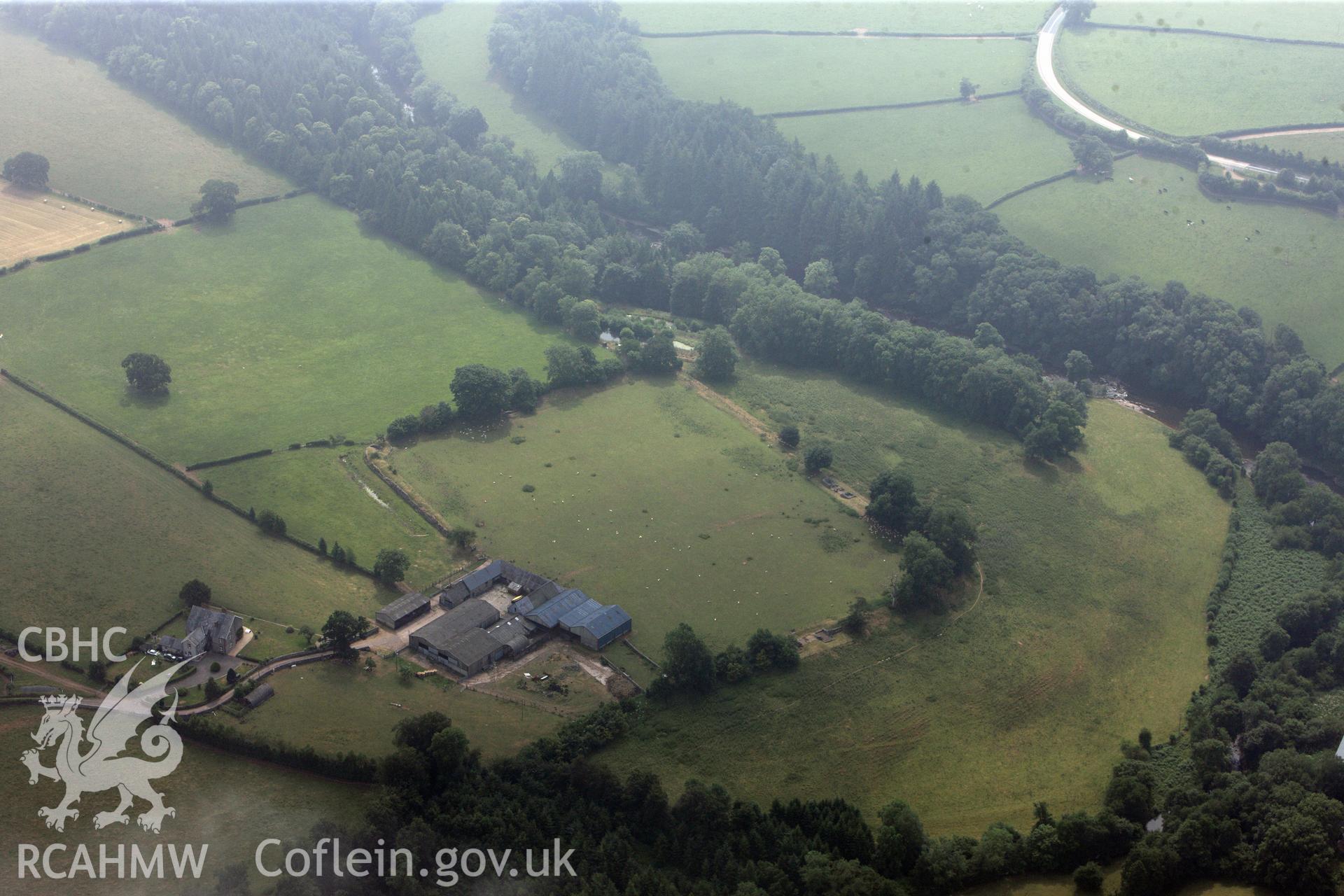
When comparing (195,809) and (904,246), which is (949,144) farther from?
(195,809)

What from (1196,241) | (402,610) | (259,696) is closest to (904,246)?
(1196,241)

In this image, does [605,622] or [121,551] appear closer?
[605,622]

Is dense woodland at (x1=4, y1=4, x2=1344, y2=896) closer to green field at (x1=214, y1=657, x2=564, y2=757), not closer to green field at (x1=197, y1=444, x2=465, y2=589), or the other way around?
green field at (x1=214, y1=657, x2=564, y2=757)

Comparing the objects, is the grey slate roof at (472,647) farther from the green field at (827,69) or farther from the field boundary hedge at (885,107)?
the green field at (827,69)

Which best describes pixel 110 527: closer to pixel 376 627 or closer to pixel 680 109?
pixel 376 627

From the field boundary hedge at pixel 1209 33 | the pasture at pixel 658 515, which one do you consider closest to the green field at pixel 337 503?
the pasture at pixel 658 515

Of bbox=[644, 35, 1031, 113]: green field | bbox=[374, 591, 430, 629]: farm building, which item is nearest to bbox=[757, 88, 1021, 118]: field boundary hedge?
bbox=[644, 35, 1031, 113]: green field

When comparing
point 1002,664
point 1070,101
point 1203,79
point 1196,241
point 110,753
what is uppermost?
point 1203,79
